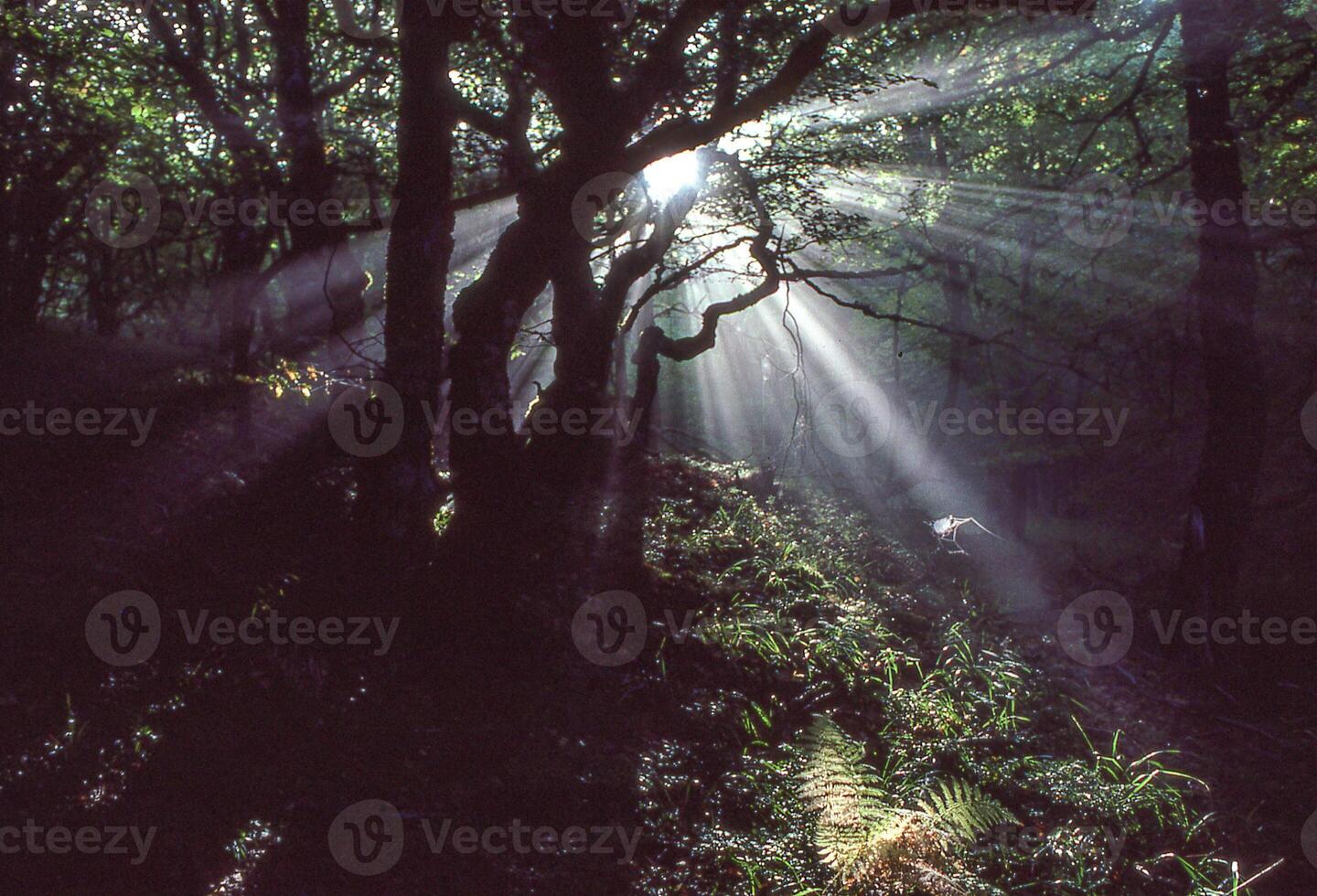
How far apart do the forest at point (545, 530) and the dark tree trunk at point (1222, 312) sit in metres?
0.04

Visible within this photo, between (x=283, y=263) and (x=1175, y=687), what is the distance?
9388 millimetres

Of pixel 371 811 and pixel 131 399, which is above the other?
pixel 131 399

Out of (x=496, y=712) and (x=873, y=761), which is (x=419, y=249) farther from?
(x=873, y=761)

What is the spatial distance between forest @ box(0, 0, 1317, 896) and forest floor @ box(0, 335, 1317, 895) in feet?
0.09

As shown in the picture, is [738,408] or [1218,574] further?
[738,408]

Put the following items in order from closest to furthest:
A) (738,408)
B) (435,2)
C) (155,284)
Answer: (435,2)
(155,284)
(738,408)

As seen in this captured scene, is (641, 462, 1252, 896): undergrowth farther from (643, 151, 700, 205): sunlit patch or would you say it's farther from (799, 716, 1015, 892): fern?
(643, 151, 700, 205): sunlit patch

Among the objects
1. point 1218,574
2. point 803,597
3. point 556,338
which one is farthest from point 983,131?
point 803,597

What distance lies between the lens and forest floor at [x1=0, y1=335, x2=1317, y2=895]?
377 cm

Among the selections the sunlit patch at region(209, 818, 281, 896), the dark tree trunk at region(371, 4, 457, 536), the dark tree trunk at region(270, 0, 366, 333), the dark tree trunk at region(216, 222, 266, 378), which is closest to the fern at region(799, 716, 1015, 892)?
the sunlit patch at region(209, 818, 281, 896)

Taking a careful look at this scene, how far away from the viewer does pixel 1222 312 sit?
8.30 m

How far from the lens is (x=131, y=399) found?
6148mm

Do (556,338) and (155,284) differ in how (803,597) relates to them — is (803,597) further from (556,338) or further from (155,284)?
(155,284)

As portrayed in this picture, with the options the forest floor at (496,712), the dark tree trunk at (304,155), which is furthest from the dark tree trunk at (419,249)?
the dark tree trunk at (304,155)
